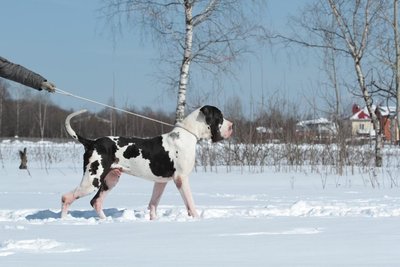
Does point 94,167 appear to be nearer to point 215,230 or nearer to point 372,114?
point 215,230

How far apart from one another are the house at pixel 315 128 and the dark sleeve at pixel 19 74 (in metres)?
9.87

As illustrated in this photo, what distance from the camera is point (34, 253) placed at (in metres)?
4.30

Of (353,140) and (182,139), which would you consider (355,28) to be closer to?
(353,140)

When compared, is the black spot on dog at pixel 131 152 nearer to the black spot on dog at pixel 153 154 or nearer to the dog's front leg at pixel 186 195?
the black spot on dog at pixel 153 154

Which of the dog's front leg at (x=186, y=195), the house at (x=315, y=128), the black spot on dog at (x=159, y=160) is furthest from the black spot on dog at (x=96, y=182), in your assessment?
the house at (x=315, y=128)

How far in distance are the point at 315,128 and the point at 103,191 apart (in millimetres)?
8969

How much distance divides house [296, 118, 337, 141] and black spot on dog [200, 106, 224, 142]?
26.3 feet

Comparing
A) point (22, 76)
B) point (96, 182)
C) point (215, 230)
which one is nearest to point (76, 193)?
point (96, 182)

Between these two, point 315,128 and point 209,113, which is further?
point 315,128

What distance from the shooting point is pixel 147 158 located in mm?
7133

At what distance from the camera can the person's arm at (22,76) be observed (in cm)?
587

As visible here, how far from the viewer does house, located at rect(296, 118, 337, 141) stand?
1498cm

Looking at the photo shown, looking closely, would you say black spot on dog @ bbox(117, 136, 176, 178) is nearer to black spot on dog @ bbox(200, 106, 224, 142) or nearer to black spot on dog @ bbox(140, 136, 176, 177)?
black spot on dog @ bbox(140, 136, 176, 177)

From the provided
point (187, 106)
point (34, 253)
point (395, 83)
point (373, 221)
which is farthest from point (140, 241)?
point (395, 83)
